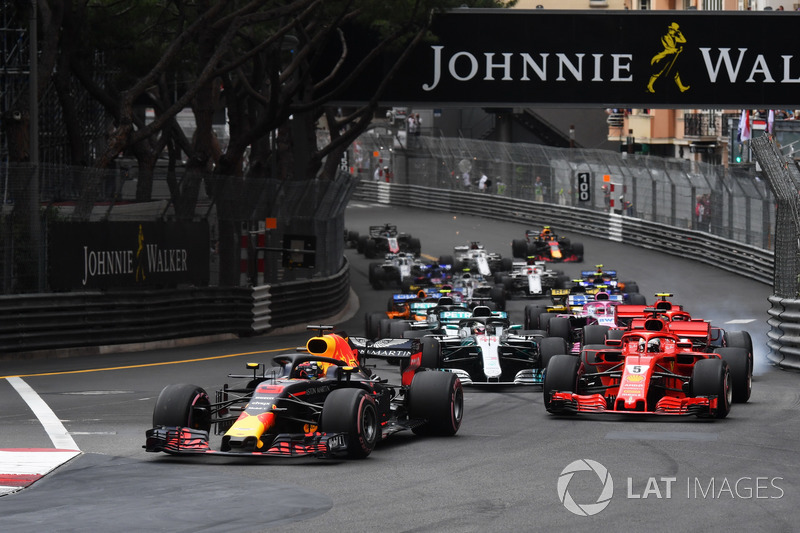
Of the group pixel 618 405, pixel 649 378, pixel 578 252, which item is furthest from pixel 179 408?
pixel 578 252

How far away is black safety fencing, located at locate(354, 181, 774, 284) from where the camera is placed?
41.9 meters

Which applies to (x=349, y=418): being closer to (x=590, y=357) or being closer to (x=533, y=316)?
(x=590, y=357)

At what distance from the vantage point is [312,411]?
535 inches

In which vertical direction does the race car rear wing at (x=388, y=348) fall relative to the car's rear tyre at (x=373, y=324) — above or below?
above

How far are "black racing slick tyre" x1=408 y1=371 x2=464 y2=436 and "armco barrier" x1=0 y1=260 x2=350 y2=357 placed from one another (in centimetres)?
1031

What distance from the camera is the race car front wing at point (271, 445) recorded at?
12.8 meters

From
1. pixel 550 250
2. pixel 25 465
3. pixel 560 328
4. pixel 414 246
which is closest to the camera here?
pixel 25 465

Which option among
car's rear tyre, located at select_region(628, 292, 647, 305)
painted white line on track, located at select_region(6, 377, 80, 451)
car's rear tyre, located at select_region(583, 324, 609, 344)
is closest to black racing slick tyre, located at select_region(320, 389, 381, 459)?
painted white line on track, located at select_region(6, 377, 80, 451)

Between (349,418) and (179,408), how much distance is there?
165 centimetres

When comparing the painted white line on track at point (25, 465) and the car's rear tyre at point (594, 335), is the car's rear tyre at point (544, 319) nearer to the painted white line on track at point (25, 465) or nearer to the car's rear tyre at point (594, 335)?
the car's rear tyre at point (594, 335)

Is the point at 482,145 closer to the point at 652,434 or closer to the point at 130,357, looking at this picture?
the point at 130,357

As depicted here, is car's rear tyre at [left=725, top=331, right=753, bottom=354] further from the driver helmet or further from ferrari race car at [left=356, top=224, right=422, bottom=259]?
ferrari race car at [left=356, top=224, right=422, bottom=259]

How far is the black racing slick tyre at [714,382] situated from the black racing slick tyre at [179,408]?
5530 mm

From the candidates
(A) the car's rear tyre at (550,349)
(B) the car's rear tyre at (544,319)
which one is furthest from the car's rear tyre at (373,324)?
(A) the car's rear tyre at (550,349)
